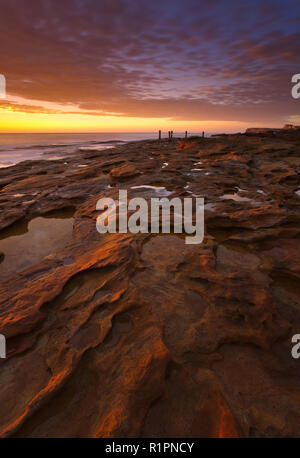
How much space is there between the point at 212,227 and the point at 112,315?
4.02 m

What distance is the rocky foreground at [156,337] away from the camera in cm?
204

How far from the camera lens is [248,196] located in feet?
27.5

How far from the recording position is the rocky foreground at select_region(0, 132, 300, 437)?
2.04m

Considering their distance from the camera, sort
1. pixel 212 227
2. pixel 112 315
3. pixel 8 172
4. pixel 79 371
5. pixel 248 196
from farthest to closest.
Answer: pixel 8 172 → pixel 248 196 → pixel 212 227 → pixel 112 315 → pixel 79 371

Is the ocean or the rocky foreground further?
the ocean

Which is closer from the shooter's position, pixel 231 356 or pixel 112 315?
pixel 231 356

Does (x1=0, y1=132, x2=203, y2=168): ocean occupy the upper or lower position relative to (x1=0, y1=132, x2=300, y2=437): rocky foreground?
upper

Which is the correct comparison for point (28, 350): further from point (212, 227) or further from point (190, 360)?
point (212, 227)

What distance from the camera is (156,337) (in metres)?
2.77

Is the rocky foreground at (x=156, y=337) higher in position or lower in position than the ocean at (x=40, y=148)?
lower

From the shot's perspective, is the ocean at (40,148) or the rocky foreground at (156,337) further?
the ocean at (40,148)

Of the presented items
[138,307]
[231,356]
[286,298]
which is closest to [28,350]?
[138,307]

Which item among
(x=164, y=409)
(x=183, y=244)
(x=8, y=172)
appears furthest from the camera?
(x=8, y=172)

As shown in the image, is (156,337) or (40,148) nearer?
(156,337)
